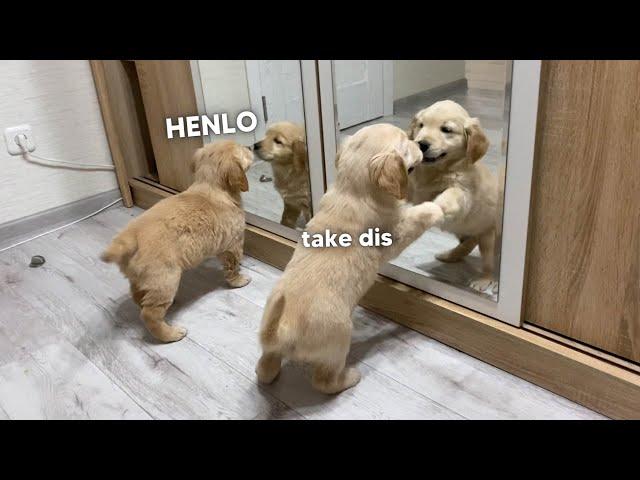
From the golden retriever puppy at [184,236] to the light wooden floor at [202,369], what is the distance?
0.09m

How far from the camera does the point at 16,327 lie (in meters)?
1.49

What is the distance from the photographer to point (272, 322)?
1.02 m

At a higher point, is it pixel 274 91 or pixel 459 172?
pixel 274 91

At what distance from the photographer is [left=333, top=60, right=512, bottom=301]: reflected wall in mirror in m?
1.15

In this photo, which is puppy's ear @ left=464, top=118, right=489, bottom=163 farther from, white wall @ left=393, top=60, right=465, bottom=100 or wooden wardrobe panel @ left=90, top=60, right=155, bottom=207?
wooden wardrobe panel @ left=90, top=60, right=155, bottom=207

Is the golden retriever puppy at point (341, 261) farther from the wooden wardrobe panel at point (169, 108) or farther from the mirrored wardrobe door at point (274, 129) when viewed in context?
the wooden wardrobe panel at point (169, 108)

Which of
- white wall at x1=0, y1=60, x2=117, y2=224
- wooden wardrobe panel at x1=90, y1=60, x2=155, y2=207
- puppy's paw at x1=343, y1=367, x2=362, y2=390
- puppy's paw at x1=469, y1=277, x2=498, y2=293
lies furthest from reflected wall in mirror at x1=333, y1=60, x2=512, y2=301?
white wall at x1=0, y1=60, x2=117, y2=224

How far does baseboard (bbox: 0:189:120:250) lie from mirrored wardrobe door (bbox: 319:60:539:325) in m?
1.17

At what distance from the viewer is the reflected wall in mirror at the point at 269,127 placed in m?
1.52

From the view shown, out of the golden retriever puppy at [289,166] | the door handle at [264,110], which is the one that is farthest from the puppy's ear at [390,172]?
the door handle at [264,110]

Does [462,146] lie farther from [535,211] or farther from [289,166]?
[289,166]

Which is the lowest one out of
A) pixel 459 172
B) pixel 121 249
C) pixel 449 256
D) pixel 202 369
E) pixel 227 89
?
pixel 202 369

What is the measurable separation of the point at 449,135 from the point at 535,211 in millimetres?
298

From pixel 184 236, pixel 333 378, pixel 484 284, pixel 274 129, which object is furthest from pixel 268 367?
pixel 274 129
